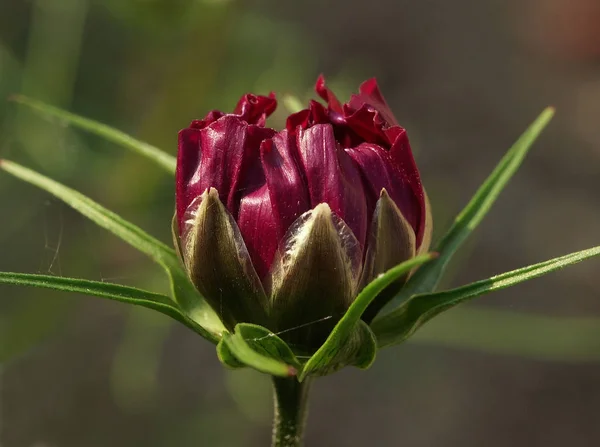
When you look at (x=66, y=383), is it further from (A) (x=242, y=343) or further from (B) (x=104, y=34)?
(A) (x=242, y=343)

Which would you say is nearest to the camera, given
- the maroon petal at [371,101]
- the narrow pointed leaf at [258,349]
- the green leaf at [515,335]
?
the narrow pointed leaf at [258,349]

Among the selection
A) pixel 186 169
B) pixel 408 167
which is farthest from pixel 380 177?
pixel 186 169

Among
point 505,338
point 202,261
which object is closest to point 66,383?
point 505,338

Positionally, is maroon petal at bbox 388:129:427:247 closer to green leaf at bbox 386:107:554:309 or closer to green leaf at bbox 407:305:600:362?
green leaf at bbox 386:107:554:309

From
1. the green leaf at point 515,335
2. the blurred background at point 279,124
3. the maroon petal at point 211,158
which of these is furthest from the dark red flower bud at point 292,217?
the green leaf at point 515,335

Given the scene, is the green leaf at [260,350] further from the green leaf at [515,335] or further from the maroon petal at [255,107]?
the green leaf at [515,335]

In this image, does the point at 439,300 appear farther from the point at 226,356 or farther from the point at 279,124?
the point at 279,124

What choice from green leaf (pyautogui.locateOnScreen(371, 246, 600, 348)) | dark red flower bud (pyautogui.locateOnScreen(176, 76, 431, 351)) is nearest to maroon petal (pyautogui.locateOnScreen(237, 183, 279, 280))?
dark red flower bud (pyautogui.locateOnScreen(176, 76, 431, 351))
